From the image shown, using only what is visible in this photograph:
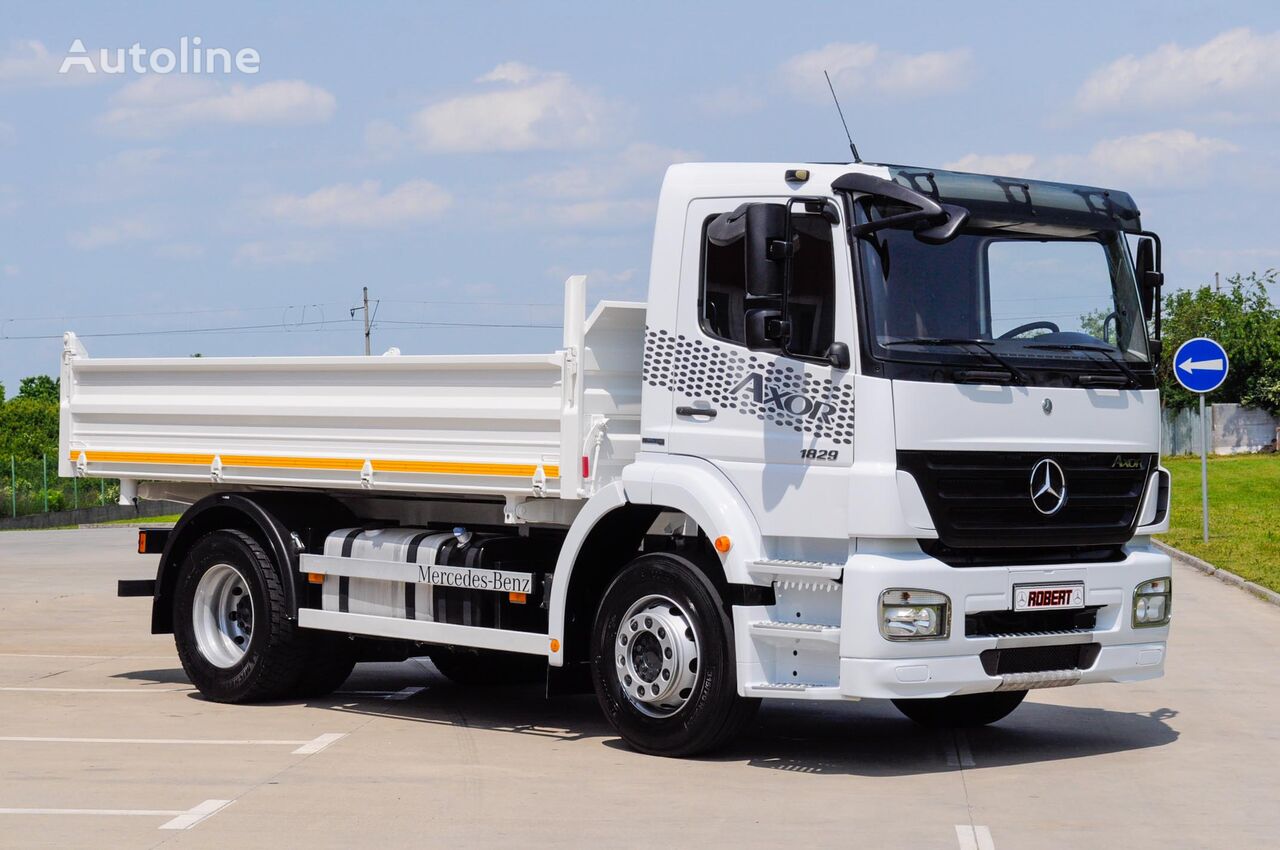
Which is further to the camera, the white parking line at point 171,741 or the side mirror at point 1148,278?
the white parking line at point 171,741

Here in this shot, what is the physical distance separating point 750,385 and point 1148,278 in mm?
2345

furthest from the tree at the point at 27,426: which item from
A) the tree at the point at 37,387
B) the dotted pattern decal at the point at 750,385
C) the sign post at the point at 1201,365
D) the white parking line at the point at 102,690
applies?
the dotted pattern decal at the point at 750,385

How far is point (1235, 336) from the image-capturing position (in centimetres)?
7100

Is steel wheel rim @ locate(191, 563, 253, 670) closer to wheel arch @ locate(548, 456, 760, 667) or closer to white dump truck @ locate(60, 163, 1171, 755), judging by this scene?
white dump truck @ locate(60, 163, 1171, 755)

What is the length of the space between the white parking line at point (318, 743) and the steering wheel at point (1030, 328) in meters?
4.22

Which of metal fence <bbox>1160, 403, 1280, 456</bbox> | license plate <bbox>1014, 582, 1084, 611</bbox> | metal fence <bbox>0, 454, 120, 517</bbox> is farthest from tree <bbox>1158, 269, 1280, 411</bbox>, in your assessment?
license plate <bbox>1014, 582, 1084, 611</bbox>

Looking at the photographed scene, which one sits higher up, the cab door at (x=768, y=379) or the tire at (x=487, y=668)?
the cab door at (x=768, y=379)

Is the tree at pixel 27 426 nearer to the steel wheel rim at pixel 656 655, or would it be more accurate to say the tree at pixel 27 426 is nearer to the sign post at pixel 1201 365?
the sign post at pixel 1201 365

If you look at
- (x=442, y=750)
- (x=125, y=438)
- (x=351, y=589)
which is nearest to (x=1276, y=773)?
(x=442, y=750)

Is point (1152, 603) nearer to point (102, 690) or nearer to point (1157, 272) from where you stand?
point (1157, 272)

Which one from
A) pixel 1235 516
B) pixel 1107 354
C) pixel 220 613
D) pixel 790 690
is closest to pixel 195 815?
pixel 790 690

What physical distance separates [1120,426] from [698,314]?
7.40 ft

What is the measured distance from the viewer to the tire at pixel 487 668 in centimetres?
1242

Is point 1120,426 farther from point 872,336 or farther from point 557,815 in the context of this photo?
point 557,815
